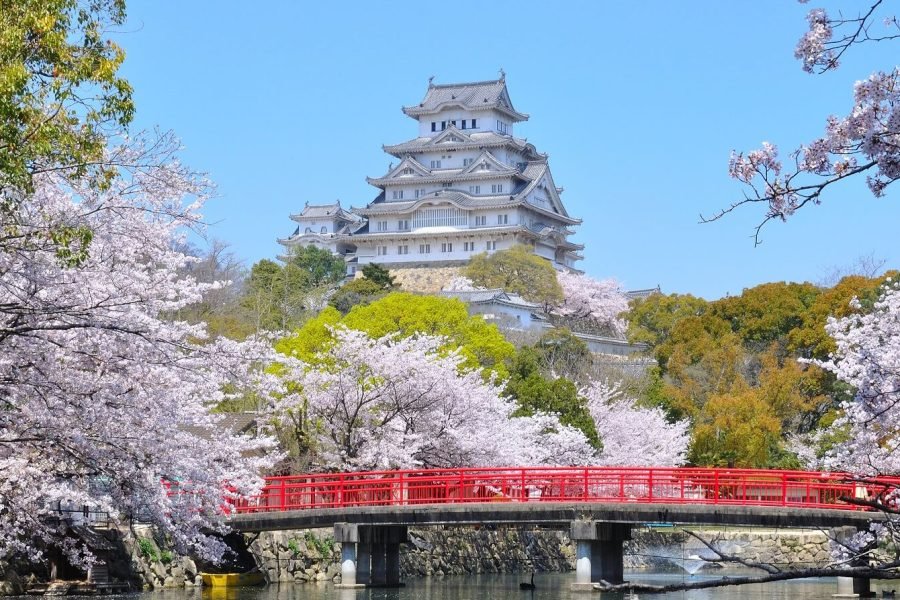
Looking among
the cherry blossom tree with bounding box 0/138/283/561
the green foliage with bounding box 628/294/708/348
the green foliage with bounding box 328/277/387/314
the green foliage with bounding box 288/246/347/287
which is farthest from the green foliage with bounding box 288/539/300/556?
the green foliage with bounding box 288/246/347/287

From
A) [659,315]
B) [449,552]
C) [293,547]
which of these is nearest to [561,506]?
[293,547]

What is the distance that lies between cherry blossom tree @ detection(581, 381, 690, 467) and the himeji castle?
43897 millimetres

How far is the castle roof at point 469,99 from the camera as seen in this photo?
9844 centimetres

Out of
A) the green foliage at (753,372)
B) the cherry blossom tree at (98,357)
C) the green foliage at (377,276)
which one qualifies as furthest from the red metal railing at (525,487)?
the green foliage at (377,276)

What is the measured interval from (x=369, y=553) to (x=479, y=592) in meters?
2.68

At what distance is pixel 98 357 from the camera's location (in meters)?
14.8

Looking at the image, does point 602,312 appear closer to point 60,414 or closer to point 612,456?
point 612,456

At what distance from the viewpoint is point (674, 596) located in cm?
2739

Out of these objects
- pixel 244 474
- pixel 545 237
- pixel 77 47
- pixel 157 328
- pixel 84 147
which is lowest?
pixel 244 474

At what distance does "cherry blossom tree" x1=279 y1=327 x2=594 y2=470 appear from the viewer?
3195 centimetres

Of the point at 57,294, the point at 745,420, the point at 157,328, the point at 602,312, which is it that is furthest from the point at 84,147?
the point at 602,312

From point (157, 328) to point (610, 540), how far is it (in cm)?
1444

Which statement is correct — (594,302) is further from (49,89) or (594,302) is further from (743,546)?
(49,89)

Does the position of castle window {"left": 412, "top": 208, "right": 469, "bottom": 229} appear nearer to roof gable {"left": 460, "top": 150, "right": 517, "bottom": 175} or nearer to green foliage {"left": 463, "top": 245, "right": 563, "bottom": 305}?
roof gable {"left": 460, "top": 150, "right": 517, "bottom": 175}
